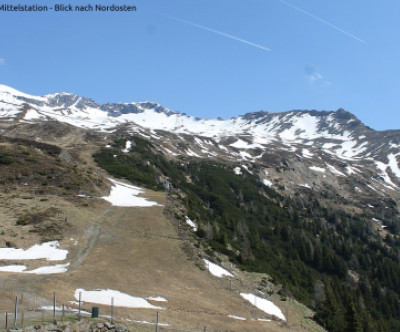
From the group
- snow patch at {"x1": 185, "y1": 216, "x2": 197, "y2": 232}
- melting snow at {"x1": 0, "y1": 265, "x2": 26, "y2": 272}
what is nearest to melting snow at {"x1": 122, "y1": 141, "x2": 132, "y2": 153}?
snow patch at {"x1": 185, "y1": 216, "x2": 197, "y2": 232}

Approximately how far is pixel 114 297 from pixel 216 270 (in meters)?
17.0

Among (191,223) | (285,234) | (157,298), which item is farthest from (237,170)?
(157,298)

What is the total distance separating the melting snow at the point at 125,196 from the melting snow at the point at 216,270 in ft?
83.8

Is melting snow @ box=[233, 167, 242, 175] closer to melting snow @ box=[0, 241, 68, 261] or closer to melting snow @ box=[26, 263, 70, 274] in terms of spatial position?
melting snow @ box=[0, 241, 68, 261]

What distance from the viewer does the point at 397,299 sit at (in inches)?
4011

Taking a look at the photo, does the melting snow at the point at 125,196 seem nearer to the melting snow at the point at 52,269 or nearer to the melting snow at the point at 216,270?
the melting snow at the point at 216,270

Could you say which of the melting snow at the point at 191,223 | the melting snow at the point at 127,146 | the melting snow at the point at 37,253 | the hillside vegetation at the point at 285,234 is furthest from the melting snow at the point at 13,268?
the melting snow at the point at 127,146

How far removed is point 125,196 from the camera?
241 feet

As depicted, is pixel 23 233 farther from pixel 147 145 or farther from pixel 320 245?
pixel 147 145

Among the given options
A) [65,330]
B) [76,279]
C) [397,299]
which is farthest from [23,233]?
[397,299]

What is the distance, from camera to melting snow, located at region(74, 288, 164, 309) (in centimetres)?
2792

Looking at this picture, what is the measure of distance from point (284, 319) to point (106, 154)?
92284mm

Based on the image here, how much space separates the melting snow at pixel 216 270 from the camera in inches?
1666

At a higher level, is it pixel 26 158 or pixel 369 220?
pixel 26 158
